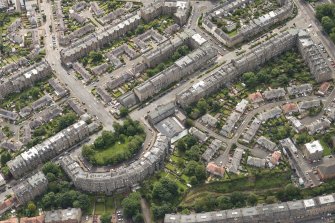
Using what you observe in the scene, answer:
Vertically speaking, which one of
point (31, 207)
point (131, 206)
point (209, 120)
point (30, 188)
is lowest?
point (31, 207)

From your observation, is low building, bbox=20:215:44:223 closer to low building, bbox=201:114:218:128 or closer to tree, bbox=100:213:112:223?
tree, bbox=100:213:112:223

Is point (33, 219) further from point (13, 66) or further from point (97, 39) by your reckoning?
point (97, 39)

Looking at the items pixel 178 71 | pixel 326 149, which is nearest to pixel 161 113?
pixel 178 71

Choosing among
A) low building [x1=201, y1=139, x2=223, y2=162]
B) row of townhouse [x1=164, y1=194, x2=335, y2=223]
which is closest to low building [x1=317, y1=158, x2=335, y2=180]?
row of townhouse [x1=164, y1=194, x2=335, y2=223]

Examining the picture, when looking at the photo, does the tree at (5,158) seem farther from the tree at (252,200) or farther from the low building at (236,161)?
the tree at (252,200)

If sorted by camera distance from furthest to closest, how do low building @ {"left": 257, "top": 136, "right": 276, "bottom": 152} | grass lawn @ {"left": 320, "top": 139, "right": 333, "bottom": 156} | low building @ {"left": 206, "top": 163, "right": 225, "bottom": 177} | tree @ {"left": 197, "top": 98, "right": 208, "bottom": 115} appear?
1. tree @ {"left": 197, "top": 98, "right": 208, "bottom": 115}
2. low building @ {"left": 257, "top": 136, "right": 276, "bottom": 152}
3. grass lawn @ {"left": 320, "top": 139, "right": 333, "bottom": 156}
4. low building @ {"left": 206, "top": 163, "right": 225, "bottom": 177}

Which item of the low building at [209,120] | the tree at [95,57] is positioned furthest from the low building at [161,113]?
the tree at [95,57]

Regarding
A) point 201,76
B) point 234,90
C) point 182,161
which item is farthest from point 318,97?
point 182,161
